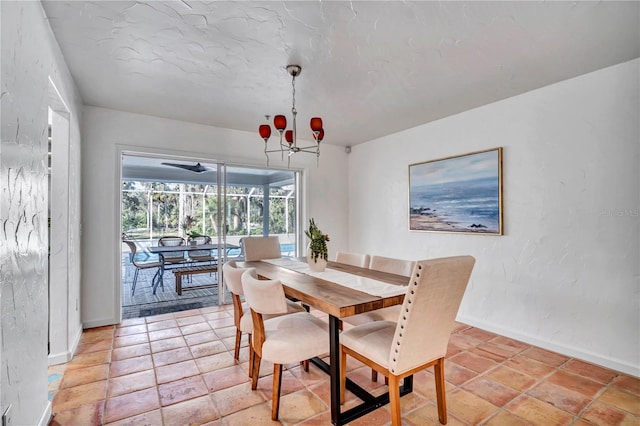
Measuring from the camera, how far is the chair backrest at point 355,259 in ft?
9.68

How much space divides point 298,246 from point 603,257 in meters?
3.65

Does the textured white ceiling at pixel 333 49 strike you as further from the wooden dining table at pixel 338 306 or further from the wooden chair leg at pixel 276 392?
the wooden chair leg at pixel 276 392

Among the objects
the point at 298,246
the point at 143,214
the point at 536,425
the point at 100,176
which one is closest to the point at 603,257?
the point at 536,425

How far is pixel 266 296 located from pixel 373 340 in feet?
2.25

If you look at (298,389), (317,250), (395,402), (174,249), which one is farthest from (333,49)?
(174,249)

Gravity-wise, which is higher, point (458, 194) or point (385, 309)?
point (458, 194)

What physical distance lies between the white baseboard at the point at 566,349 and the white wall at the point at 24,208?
3723 millimetres

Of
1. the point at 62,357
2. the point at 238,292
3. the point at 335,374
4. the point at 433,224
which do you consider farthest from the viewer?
the point at 433,224

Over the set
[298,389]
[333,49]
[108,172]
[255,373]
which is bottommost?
[298,389]

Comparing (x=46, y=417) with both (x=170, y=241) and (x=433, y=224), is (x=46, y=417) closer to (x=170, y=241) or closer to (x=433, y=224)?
(x=170, y=241)

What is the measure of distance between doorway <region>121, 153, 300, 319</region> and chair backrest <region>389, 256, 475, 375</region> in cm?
322

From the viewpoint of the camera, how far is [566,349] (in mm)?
2764

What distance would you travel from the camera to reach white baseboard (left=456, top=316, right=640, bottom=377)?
8.03 ft

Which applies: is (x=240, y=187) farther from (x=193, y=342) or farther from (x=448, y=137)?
(x=448, y=137)
